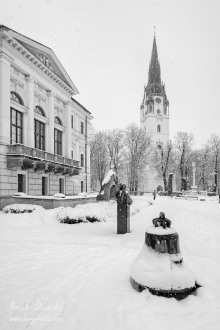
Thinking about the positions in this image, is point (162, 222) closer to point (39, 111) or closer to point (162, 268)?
point (162, 268)

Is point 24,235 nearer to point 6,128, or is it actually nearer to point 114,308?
point 114,308

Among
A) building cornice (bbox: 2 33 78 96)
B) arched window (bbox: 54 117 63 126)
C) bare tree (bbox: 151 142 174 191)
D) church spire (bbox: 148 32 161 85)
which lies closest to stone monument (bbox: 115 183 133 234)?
building cornice (bbox: 2 33 78 96)

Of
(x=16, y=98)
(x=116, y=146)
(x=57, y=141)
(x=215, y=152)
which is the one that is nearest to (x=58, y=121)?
(x=57, y=141)

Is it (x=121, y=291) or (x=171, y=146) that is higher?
(x=171, y=146)

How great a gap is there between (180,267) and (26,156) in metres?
17.8

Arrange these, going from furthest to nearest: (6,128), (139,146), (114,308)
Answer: (139,146) < (6,128) < (114,308)

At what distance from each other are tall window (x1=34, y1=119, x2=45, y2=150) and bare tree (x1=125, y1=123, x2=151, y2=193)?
1018 inches

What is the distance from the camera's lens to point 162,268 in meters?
4.08

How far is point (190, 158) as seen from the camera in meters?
56.8

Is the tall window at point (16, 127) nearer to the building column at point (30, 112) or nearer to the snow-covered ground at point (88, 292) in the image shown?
the building column at point (30, 112)

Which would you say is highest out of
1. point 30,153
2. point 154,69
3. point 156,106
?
point 154,69

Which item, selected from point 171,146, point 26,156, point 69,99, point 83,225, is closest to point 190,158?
point 171,146

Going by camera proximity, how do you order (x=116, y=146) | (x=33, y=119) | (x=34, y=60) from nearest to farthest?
(x=34, y=60)
(x=33, y=119)
(x=116, y=146)

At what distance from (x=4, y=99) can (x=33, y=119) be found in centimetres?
435
